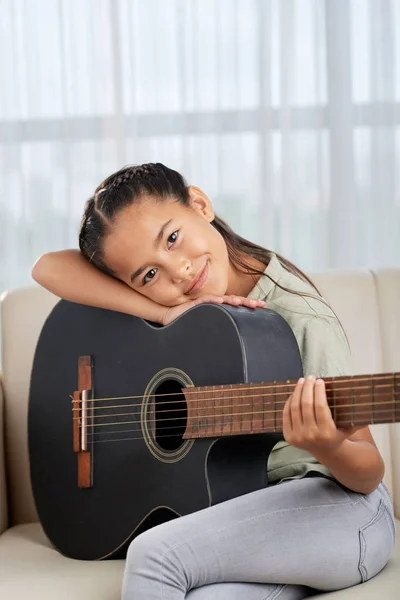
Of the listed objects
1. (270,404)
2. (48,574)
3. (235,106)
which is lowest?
(48,574)

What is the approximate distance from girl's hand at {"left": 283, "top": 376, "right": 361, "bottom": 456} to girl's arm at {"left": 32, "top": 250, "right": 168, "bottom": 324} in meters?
0.44

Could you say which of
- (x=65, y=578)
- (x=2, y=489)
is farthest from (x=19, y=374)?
(x=65, y=578)

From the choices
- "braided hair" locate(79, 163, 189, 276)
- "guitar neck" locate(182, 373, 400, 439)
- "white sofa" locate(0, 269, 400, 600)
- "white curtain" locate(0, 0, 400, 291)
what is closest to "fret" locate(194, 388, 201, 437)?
"guitar neck" locate(182, 373, 400, 439)

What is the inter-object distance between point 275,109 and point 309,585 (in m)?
1.85

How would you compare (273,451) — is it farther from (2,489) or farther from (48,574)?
(2,489)

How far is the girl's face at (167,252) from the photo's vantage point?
1646mm

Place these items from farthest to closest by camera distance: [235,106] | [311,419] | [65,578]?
[235,106]
[65,578]
[311,419]

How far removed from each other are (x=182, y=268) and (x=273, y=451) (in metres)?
0.36

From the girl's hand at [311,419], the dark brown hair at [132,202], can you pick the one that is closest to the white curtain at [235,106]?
the dark brown hair at [132,202]

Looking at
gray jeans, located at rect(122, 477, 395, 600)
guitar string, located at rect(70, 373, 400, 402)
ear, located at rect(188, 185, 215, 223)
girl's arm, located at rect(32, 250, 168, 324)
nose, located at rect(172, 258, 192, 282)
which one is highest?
ear, located at rect(188, 185, 215, 223)

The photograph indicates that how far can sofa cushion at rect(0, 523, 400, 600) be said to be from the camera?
1.39m

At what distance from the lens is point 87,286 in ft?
5.72

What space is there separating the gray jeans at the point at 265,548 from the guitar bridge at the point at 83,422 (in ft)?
1.13

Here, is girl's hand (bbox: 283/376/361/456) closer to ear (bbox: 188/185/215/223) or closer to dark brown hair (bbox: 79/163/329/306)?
dark brown hair (bbox: 79/163/329/306)
